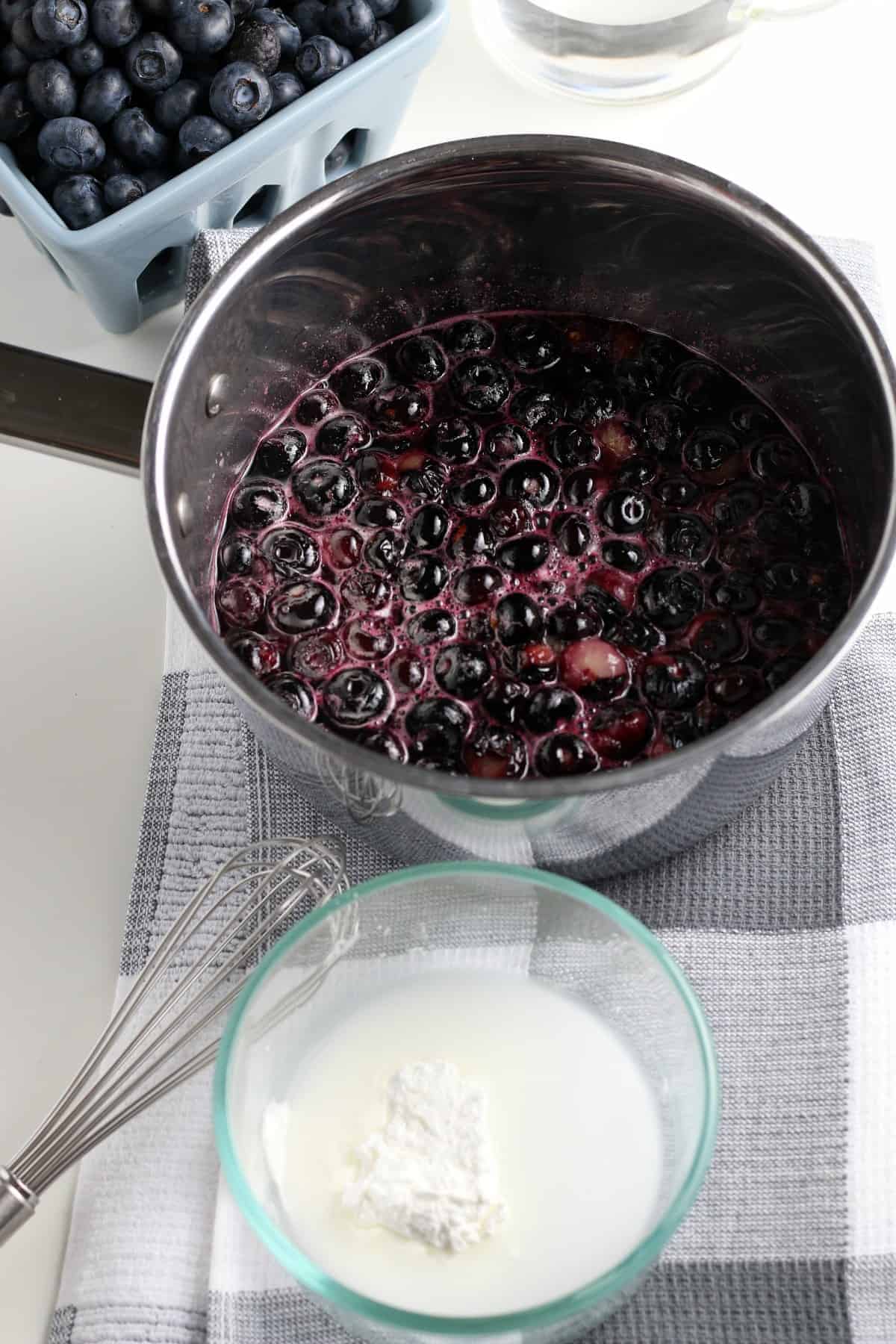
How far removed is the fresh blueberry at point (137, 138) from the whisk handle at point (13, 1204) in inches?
24.2

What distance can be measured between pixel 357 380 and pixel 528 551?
0.16 m

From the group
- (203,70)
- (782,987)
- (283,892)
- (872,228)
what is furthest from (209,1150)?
(872,228)

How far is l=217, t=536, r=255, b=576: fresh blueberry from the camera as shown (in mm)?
808

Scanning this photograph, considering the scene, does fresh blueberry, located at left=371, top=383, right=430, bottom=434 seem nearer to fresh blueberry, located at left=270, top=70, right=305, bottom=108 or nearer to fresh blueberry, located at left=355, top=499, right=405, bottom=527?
fresh blueberry, located at left=355, top=499, right=405, bottom=527

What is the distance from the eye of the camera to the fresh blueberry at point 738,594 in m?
0.78

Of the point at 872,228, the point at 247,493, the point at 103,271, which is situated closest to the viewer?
the point at 247,493

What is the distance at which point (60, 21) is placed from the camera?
0.90m

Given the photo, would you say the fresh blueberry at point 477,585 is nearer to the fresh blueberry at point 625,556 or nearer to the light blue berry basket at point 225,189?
the fresh blueberry at point 625,556

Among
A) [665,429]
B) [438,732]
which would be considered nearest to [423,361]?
[665,429]

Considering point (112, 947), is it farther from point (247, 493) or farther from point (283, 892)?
point (247, 493)

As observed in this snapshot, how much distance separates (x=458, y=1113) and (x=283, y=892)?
17 cm

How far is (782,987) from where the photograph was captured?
2.60 ft

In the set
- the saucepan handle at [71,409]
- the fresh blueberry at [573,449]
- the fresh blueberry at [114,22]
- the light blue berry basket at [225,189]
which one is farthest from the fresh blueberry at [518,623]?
the fresh blueberry at [114,22]

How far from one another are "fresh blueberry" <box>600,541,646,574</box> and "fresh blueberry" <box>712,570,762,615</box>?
4 cm
